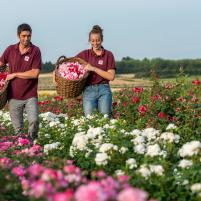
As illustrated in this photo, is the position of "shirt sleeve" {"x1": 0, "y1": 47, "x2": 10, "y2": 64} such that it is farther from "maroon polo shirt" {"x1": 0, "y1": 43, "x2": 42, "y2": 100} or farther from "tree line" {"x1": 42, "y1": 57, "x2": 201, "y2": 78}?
"tree line" {"x1": 42, "y1": 57, "x2": 201, "y2": 78}

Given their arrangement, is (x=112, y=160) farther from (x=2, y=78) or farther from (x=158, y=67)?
(x=158, y=67)

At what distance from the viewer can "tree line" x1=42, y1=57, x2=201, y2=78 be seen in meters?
39.3

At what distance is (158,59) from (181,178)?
39.6m

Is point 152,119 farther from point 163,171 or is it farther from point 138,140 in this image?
point 163,171

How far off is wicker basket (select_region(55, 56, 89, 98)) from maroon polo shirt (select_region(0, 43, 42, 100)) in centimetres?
55

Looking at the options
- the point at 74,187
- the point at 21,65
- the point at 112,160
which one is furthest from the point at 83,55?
the point at 74,187

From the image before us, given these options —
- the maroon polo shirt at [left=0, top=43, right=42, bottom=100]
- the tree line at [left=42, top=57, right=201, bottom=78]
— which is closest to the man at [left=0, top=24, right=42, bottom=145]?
the maroon polo shirt at [left=0, top=43, right=42, bottom=100]

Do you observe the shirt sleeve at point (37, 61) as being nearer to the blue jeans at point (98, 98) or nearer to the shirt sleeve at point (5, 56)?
the shirt sleeve at point (5, 56)

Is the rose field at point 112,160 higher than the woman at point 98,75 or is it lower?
lower

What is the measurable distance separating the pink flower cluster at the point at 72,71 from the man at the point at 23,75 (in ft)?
1.95

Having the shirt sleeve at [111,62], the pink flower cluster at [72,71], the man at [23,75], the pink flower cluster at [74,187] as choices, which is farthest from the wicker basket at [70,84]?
the pink flower cluster at [74,187]

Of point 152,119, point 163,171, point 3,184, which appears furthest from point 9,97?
point 3,184

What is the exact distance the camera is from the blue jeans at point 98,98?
8414mm

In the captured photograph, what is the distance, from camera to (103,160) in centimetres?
516
